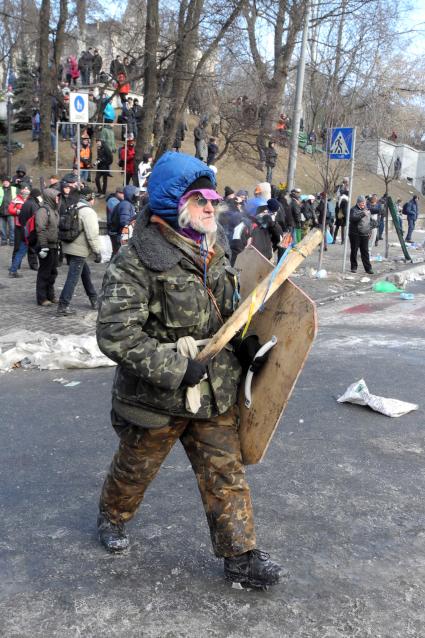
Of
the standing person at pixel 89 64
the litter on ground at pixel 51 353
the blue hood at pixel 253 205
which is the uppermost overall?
the standing person at pixel 89 64

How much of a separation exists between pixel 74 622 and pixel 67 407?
3.10m

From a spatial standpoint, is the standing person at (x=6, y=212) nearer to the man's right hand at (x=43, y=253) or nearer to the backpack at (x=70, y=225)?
the man's right hand at (x=43, y=253)

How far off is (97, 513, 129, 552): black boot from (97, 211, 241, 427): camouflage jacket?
2.45ft

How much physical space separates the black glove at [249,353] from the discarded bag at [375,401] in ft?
9.65

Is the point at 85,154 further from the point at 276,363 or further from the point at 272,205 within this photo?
the point at 276,363

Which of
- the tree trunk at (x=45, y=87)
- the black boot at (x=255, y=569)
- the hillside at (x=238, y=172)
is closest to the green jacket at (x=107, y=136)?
the hillside at (x=238, y=172)

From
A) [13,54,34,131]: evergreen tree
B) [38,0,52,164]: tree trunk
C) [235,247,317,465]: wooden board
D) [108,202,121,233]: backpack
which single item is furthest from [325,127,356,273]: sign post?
[13,54,34,131]: evergreen tree

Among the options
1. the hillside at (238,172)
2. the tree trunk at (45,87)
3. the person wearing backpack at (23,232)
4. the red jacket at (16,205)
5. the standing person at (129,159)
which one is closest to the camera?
the person wearing backpack at (23,232)

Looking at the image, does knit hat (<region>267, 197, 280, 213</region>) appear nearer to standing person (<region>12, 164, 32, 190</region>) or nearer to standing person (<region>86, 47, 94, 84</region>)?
standing person (<region>12, 164, 32, 190</region>)

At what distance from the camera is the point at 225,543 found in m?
2.93

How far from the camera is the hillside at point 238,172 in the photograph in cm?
2419

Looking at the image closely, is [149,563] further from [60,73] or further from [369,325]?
[60,73]

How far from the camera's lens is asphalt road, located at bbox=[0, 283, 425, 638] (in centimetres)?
288

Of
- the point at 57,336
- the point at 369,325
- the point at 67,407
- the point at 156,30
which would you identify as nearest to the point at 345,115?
the point at 156,30
